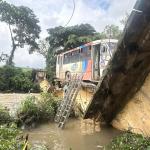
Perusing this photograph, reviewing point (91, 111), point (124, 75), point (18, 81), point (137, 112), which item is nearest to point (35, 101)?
point (91, 111)

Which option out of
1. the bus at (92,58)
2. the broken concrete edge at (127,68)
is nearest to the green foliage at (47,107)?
the bus at (92,58)

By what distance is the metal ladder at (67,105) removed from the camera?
1460cm


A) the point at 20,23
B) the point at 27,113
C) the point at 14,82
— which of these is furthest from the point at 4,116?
the point at 20,23

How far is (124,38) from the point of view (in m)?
6.50

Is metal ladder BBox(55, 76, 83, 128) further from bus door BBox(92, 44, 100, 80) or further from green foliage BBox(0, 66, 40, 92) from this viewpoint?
green foliage BBox(0, 66, 40, 92)

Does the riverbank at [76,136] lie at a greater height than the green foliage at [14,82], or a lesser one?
lesser

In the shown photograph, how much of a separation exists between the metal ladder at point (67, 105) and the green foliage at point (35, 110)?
46cm

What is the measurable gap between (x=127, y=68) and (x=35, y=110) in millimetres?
7831

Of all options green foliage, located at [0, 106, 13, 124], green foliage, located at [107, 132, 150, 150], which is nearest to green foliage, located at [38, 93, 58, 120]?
green foliage, located at [0, 106, 13, 124]

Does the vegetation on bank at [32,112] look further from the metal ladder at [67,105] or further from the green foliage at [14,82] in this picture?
the green foliage at [14,82]

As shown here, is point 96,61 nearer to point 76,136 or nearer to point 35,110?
point 35,110

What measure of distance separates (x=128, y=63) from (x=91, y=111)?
3090mm

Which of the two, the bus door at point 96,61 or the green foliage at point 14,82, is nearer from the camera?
the bus door at point 96,61

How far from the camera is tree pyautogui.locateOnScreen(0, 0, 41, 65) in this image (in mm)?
41688
